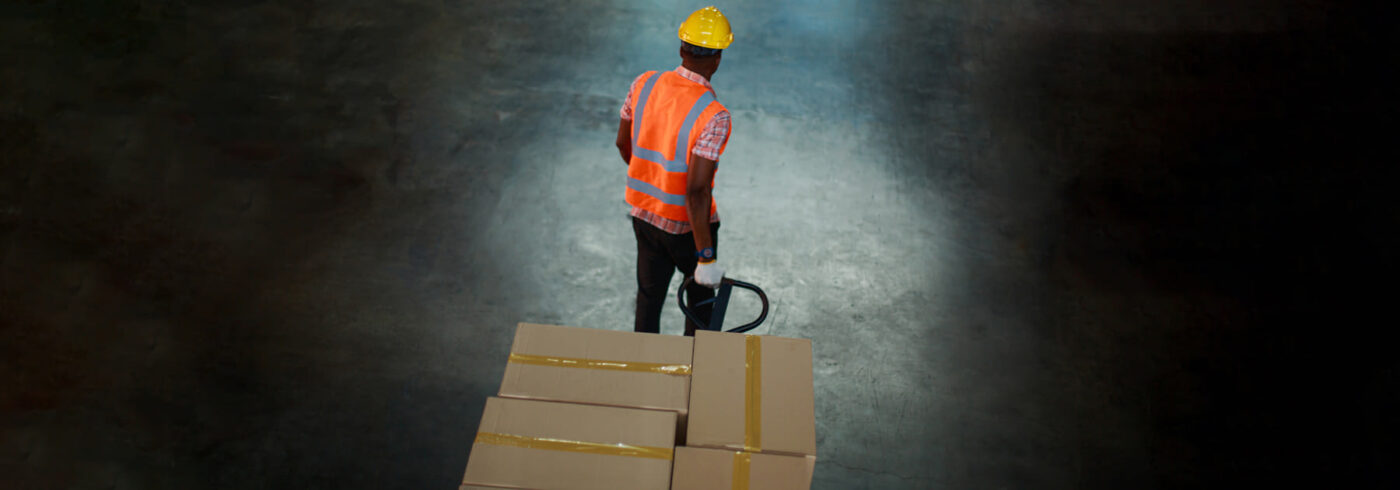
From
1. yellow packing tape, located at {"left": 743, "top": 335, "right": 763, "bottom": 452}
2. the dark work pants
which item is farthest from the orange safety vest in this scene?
yellow packing tape, located at {"left": 743, "top": 335, "right": 763, "bottom": 452}

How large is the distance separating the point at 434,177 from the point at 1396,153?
7.00 meters

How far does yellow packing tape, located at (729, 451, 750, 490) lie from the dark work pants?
3.90ft

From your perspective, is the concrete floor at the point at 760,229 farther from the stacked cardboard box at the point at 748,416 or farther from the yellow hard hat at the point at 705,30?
the yellow hard hat at the point at 705,30

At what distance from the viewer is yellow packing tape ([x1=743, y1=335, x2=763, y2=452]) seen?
2463 mm

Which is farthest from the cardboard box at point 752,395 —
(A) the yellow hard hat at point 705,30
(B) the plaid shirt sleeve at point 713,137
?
(A) the yellow hard hat at point 705,30

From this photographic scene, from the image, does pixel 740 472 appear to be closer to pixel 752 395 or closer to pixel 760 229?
pixel 752 395

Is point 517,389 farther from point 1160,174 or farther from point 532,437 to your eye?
point 1160,174

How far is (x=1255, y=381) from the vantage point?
445 cm

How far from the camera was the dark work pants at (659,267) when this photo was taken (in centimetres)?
369

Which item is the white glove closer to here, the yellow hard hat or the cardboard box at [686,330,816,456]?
the cardboard box at [686,330,816,456]

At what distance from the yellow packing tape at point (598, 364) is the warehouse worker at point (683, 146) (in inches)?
33.0

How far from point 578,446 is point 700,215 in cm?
123

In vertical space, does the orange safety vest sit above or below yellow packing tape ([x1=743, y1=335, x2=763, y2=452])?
above

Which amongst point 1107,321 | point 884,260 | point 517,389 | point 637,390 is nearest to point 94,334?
point 517,389
